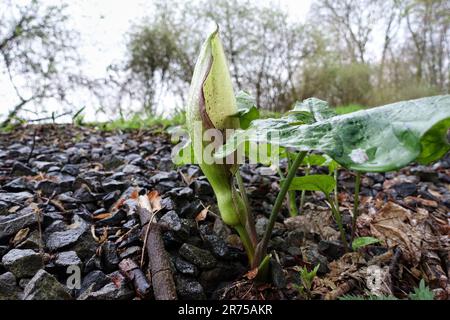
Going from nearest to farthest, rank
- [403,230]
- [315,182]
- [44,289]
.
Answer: [44,289], [315,182], [403,230]

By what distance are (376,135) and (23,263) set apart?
0.84m

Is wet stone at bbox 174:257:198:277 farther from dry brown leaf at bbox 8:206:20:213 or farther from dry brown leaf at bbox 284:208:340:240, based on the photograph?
dry brown leaf at bbox 8:206:20:213

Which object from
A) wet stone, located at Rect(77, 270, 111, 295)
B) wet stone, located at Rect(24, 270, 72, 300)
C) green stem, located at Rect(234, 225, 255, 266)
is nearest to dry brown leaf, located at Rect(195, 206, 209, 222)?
green stem, located at Rect(234, 225, 255, 266)

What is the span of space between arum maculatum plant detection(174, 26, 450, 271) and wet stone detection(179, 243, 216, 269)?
11 centimetres

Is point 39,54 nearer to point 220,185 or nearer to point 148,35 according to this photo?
point 148,35

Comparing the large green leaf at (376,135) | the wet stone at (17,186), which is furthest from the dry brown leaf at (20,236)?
the large green leaf at (376,135)

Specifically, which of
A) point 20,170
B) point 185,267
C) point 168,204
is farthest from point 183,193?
point 20,170

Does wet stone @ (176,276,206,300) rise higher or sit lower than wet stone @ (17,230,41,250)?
lower

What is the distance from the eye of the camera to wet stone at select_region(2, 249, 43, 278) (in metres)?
0.81

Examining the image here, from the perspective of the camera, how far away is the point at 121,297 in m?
0.78

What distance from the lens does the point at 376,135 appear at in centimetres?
56

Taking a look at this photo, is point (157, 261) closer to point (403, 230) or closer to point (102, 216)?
point (102, 216)

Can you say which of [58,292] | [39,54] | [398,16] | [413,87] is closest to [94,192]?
[58,292]
